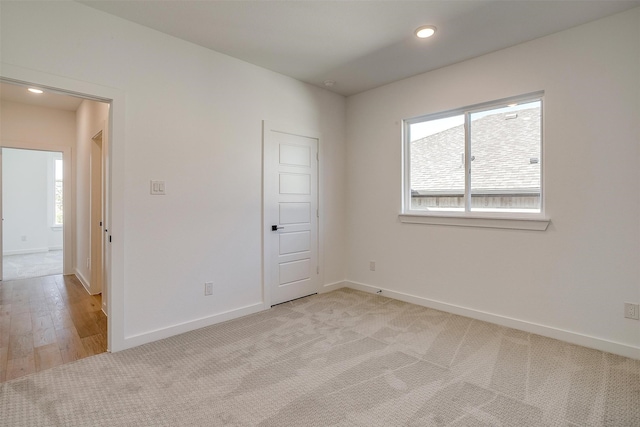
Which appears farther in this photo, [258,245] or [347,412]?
[258,245]

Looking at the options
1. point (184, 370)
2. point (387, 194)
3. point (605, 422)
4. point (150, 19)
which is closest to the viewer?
point (605, 422)

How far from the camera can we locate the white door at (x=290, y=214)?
3.62m

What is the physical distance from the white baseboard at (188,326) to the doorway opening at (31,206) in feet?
17.2

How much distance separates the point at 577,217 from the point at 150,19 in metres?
3.87

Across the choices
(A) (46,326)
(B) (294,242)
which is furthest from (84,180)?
(B) (294,242)

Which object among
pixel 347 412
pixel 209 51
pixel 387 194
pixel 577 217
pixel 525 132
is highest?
pixel 209 51

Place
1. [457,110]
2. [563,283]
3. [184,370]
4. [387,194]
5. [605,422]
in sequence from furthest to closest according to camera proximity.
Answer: [387,194], [457,110], [563,283], [184,370], [605,422]

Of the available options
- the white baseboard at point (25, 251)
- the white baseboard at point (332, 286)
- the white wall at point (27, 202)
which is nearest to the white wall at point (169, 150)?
the white baseboard at point (332, 286)

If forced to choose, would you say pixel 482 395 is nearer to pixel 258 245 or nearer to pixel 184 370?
pixel 184 370

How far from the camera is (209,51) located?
3076 millimetres

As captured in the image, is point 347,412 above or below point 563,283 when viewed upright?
below

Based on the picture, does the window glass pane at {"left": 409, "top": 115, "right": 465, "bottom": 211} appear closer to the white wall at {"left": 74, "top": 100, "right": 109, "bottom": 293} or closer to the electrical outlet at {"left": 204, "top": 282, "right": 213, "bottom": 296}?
the electrical outlet at {"left": 204, "top": 282, "right": 213, "bottom": 296}

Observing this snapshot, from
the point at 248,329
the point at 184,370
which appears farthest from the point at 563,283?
the point at 184,370

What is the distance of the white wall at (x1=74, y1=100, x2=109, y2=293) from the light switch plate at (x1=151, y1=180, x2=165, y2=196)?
171 centimetres
